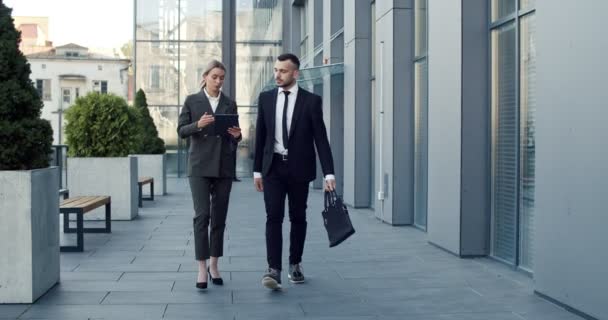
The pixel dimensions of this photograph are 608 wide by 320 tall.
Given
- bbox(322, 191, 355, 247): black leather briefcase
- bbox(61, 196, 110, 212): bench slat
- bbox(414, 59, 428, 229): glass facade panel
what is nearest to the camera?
bbox(322, 191, 355, 247): black leather briefcase

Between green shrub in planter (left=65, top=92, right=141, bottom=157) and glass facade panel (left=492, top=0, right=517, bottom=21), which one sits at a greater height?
glass facade panel (left=492, top=0, right=517, bottom=21)

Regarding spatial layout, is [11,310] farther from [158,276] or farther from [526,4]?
[526,4]

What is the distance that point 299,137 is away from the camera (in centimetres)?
725

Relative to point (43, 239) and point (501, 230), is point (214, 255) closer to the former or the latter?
point (43, 239)

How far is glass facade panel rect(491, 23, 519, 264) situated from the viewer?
8.39 meters

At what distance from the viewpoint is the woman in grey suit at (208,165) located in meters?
7.19

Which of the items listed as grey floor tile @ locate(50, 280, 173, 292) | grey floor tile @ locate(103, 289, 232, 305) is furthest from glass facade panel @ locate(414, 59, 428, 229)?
grey floor tile @ locate(103, 289, 232, 305)

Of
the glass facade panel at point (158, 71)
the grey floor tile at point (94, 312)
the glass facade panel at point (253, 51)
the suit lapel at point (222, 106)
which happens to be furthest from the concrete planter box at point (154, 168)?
the grey floor tile at point (94, 312)

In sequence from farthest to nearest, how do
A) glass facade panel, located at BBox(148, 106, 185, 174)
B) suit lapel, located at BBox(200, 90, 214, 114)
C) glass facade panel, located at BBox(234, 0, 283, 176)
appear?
1. glass facade panel, located at BBox(234, 0, 283, 176)
2. glass facade panel, located at BBox(148, 106, 185, 174)
3. suit lapel, located at BBox(200, 90, 214, 114)

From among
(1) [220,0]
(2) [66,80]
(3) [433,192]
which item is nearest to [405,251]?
(3) [433,192]

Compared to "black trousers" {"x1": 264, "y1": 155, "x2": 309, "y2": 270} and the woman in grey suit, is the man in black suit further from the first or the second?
the woman in grey suit

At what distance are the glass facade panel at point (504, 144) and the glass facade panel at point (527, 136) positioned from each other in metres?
0.15

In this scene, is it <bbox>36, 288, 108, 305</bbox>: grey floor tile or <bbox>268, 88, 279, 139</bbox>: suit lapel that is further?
<bbox>268, 88, 279, 139</bbox>: suit lapel

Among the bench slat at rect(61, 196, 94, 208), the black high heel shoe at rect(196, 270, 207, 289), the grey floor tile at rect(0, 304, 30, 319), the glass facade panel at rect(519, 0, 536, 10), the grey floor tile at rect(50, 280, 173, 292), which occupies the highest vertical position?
the glass facade panel at rect(519, 0, 536, 10)
